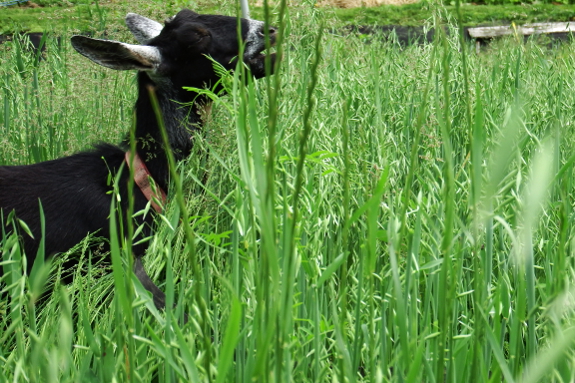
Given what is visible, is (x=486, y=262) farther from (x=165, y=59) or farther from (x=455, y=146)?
(x=165, y=59)

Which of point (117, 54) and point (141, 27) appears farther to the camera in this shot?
point (141, 27)

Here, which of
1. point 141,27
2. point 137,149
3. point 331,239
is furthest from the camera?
point 141,27

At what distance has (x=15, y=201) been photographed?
2.78 meters

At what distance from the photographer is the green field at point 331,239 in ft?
2.66

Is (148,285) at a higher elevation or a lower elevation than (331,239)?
lower

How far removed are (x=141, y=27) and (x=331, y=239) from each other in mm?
2328

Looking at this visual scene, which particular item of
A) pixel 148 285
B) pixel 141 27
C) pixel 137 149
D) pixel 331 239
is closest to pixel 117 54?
pixel 137 149

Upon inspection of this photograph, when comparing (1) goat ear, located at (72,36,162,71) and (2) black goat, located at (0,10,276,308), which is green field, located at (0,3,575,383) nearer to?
(2) black goat, located at (0,10,276,308)

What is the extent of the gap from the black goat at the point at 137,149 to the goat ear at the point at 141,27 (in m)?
0.60

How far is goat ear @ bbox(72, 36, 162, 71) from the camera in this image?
2.85m

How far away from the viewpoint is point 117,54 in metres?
2.94

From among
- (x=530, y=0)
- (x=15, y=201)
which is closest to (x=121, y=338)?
(x=15, y=201)

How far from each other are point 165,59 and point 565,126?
177 cm

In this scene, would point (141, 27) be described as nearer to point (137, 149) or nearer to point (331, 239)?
point (137, 149)
